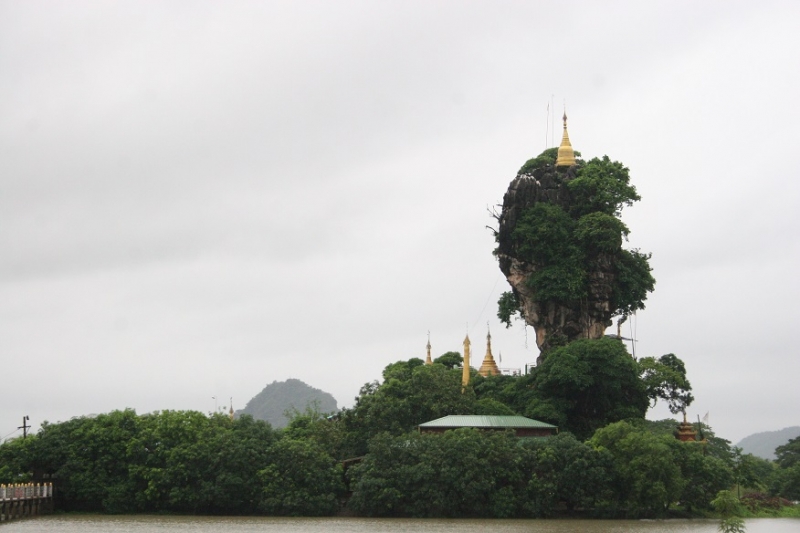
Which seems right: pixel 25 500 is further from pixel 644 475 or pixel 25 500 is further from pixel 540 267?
pixel 540 267

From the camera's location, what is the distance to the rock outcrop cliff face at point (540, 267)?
57531 millimetres

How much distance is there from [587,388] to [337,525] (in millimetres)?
16731

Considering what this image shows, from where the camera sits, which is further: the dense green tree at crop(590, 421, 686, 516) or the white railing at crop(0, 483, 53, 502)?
the dense green tree at crop(590, 421, 686, 516)

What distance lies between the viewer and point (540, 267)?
57.9m

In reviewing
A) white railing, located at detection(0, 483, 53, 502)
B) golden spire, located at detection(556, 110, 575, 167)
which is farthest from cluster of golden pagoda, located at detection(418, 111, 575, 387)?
white railing, located at detection(0, 483, 53, 502)

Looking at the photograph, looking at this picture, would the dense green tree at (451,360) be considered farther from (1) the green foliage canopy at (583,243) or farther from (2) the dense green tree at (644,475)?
(2) the dense green tree at (644,475)

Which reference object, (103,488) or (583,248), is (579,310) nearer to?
(583,248)

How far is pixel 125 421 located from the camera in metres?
46.0

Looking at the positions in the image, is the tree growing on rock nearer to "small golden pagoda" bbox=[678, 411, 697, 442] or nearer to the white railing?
"small golden pagoda" bbox=[678, 411, 697, 442]

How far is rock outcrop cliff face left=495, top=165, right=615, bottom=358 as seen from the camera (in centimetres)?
5753

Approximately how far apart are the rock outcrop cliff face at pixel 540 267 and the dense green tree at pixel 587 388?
496 centimetres

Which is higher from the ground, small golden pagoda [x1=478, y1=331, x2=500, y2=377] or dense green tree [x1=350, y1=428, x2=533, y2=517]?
small golden pagoda [x1=478, y1=331, x2=500, y2=377]

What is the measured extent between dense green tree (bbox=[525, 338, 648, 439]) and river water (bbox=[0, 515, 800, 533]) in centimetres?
901

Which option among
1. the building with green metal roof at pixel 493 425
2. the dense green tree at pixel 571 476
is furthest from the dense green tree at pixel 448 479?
the building with green metal roof at pixel 493 425
